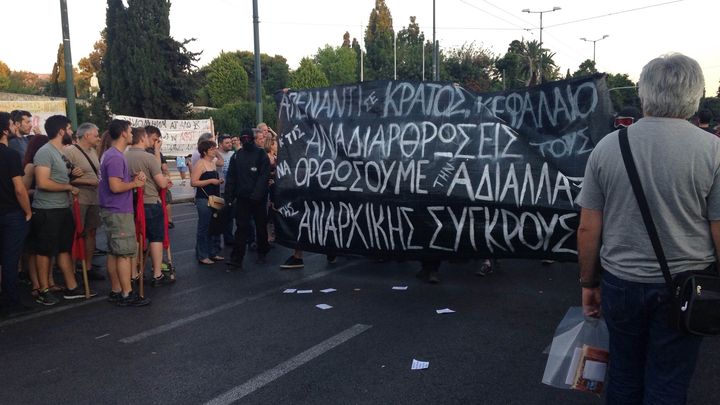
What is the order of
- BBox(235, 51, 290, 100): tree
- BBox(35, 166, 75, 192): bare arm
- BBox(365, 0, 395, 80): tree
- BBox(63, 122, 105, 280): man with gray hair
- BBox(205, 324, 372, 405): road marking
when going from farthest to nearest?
BBox(235, 51, 290, 100): tree < BBox(365, 0, 395, 80): tree < BBox(63, 122, 105, 280): man with gray hair < BBox(35, 166, 75, 192): bare arm < BBox(205, 324, 372, 405): road marking

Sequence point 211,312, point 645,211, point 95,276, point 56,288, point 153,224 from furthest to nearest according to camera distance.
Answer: point 95,276
point 153,224
point 56,288
point 211,312
point 645,211

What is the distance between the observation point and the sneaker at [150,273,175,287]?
654cm

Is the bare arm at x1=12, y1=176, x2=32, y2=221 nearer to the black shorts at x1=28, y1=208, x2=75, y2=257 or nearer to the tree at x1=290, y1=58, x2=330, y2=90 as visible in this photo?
the black shorts at x1=28, y1=208, x2=75, y2=257

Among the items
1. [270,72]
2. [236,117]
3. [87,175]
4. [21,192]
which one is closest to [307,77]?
[236,117]

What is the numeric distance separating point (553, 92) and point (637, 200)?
3270 mm

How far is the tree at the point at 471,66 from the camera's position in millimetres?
66125

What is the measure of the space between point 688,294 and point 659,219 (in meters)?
0.29

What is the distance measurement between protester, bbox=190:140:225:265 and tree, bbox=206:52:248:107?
5815cm

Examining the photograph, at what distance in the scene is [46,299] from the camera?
19.2 feet

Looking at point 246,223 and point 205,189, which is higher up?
point 205,189

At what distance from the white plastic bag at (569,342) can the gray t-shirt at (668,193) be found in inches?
17.0

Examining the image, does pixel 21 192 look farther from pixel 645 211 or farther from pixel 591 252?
pixel 645 211

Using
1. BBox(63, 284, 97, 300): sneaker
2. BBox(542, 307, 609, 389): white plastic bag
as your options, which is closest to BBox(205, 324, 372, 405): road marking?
BBox(542, 307, 609, 389): white plastic bag

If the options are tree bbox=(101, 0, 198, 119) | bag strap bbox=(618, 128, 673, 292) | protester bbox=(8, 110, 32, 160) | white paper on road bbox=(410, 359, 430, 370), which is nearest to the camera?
bag strap bbox=(618, 128, 673, 292)
